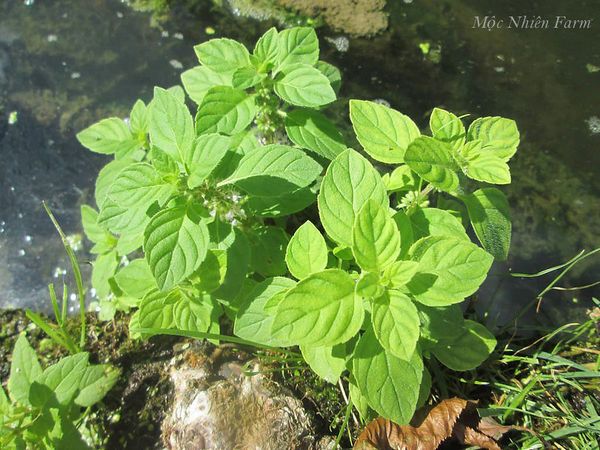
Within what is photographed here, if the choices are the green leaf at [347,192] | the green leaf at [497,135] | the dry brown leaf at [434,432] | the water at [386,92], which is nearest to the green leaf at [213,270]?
the green leaf at [347,192]

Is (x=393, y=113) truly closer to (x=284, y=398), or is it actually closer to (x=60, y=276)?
(x=284, y=398)

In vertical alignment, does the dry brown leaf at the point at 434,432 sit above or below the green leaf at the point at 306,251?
below

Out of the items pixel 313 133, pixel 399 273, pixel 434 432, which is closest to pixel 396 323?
pixel 399 273

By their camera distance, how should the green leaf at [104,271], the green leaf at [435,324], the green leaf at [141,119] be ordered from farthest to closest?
the green leaf at [104,271]
the green leaf at [141,119]
the green leaf at [435,324]

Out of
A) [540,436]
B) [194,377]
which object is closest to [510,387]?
[540,436]

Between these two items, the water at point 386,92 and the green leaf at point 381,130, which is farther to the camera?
the water at point 386,92

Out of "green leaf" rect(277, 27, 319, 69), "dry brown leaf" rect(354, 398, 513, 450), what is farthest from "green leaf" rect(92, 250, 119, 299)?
"dry brown leaf" rect(354, 398, 513, 450)

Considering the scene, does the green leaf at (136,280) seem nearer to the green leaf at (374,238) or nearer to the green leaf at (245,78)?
the green leaf at (245,78)

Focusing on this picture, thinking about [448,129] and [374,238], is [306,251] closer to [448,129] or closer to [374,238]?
[374,238]
